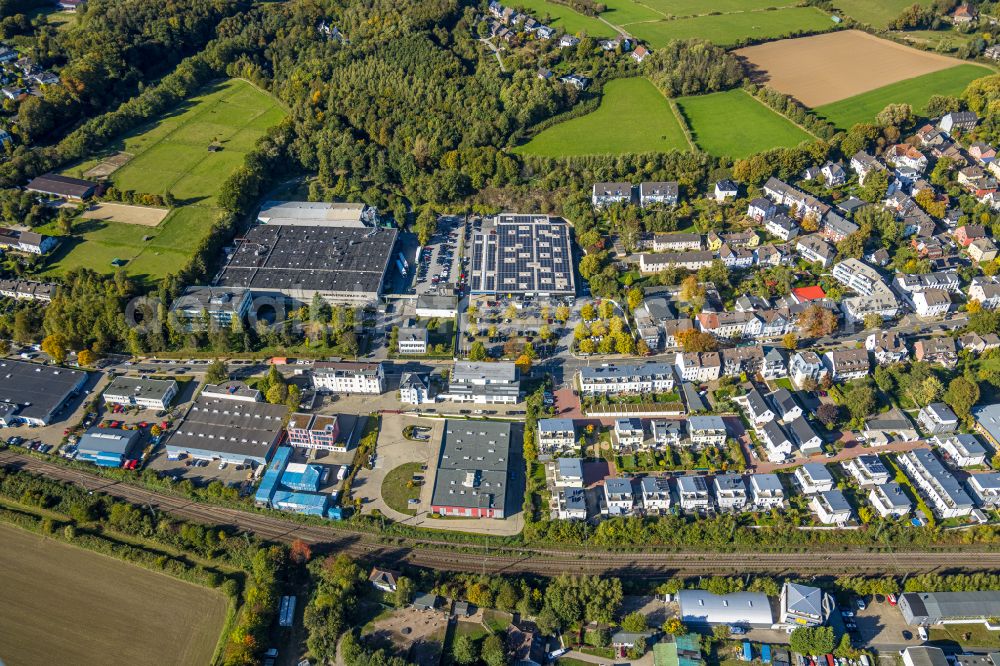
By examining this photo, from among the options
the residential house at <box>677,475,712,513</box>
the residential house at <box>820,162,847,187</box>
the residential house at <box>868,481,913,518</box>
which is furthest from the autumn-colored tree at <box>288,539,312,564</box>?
the residential house at <box>820,162,847,187</box>

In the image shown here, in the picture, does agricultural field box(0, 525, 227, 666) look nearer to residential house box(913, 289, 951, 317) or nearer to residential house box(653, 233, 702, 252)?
residential house box(653, 233, 702, 252)

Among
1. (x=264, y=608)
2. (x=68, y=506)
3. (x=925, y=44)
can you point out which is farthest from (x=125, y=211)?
(x=925, y=44)

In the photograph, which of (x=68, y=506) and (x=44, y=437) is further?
(x=44, y=437)

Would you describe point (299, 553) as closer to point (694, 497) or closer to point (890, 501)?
point (694, 497)

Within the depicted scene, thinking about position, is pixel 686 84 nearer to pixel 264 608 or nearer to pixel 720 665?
pixel 720 665

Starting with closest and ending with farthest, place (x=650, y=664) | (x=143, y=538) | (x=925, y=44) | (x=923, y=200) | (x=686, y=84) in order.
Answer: (x=650, y=664) → (x=143, y=538) → (x=923, y=200) → (x=686, y=84) → (x=925, y=44)

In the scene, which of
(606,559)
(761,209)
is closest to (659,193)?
(761,209)
